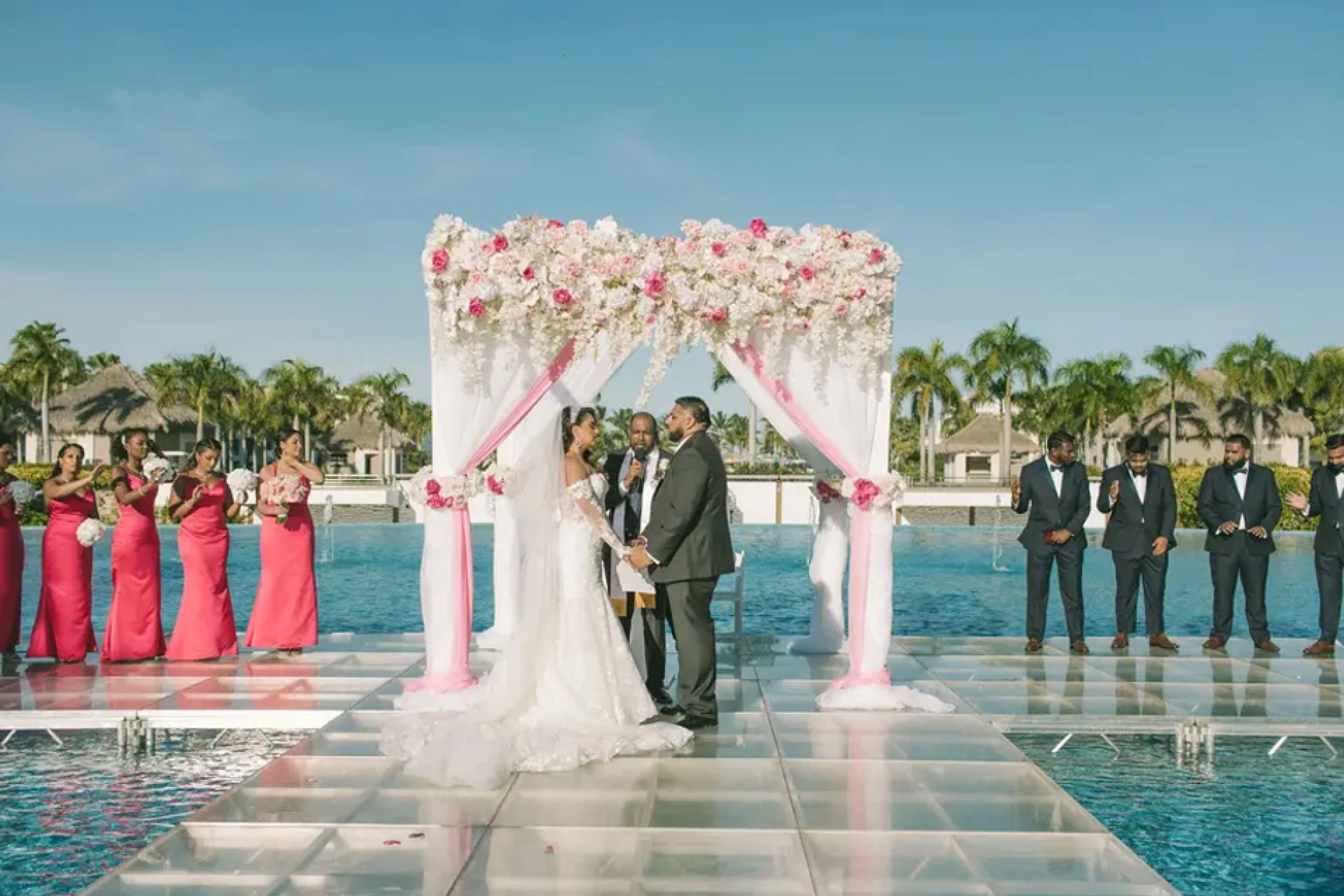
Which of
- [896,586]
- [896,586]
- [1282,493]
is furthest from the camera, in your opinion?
[1282,493]

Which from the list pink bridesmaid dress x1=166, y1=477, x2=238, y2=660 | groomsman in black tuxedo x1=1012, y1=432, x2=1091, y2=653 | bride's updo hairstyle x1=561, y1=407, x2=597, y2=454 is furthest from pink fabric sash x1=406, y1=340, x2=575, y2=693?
groomsman in black tuxedo x1=1012, y1=432, x2=1091, y2=653

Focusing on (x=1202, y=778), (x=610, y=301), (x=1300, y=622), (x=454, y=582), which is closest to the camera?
(x=1202, y=778)

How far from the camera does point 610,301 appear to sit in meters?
7.13

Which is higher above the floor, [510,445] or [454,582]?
[510,445]

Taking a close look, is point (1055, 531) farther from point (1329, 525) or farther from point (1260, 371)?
point (1260, 371)

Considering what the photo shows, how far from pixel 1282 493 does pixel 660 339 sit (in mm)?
26307

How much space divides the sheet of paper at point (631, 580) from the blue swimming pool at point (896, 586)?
5.90 metres

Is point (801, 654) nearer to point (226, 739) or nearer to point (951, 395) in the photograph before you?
point (226, 739)

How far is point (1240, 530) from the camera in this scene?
9453 mm

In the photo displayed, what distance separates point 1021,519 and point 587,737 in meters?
28.0

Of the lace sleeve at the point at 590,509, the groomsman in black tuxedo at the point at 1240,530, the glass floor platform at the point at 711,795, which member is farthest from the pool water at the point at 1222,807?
the lace sleeve at the point at 590,509

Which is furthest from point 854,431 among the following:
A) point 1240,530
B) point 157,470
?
point 157,470

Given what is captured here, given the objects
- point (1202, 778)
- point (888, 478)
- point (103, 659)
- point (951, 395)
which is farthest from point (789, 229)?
point (951, 395)

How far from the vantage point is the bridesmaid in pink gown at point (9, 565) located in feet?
27.5
